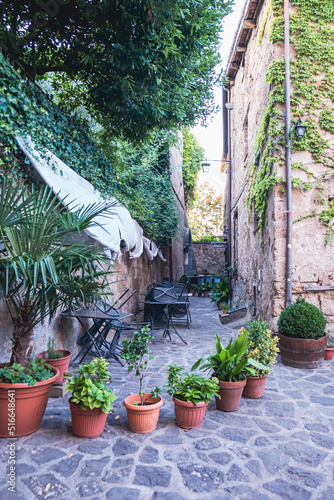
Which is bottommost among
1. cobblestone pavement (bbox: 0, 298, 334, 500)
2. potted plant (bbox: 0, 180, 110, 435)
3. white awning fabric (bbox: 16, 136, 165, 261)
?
cobblestone pavement (bbox: 0, 298, 334, 500)

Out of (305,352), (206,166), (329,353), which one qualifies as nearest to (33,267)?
(305,352)

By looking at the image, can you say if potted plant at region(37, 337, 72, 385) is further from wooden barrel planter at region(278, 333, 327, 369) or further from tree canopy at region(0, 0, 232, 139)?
tree canopy at region(0, 0, 232, 139)

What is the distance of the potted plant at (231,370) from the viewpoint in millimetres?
2764

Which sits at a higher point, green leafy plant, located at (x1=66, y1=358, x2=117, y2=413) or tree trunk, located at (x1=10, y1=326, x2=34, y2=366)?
tree trunk, located at (x1=10, y1=326, x2=34, y2=366)

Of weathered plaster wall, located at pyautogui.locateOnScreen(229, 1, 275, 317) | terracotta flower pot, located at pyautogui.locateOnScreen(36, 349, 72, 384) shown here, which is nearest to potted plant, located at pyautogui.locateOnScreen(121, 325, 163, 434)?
terracotta flower pot, located at pyautogui.locateOnScreen(36, 349, 72, 384)

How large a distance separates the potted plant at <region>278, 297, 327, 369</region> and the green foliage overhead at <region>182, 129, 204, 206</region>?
11.6 metres

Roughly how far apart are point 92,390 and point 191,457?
807mm

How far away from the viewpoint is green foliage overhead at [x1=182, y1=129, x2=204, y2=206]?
15.1m

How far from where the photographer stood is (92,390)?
2238 mm

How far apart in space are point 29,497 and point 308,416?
7.31 ft

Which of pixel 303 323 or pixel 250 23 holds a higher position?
pixel 250 23

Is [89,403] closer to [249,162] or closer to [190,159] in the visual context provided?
[249,162]

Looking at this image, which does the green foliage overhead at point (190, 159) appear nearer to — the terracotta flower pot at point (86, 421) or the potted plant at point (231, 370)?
the potted plant at point (231, 370)

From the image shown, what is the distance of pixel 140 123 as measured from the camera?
4.59 m
